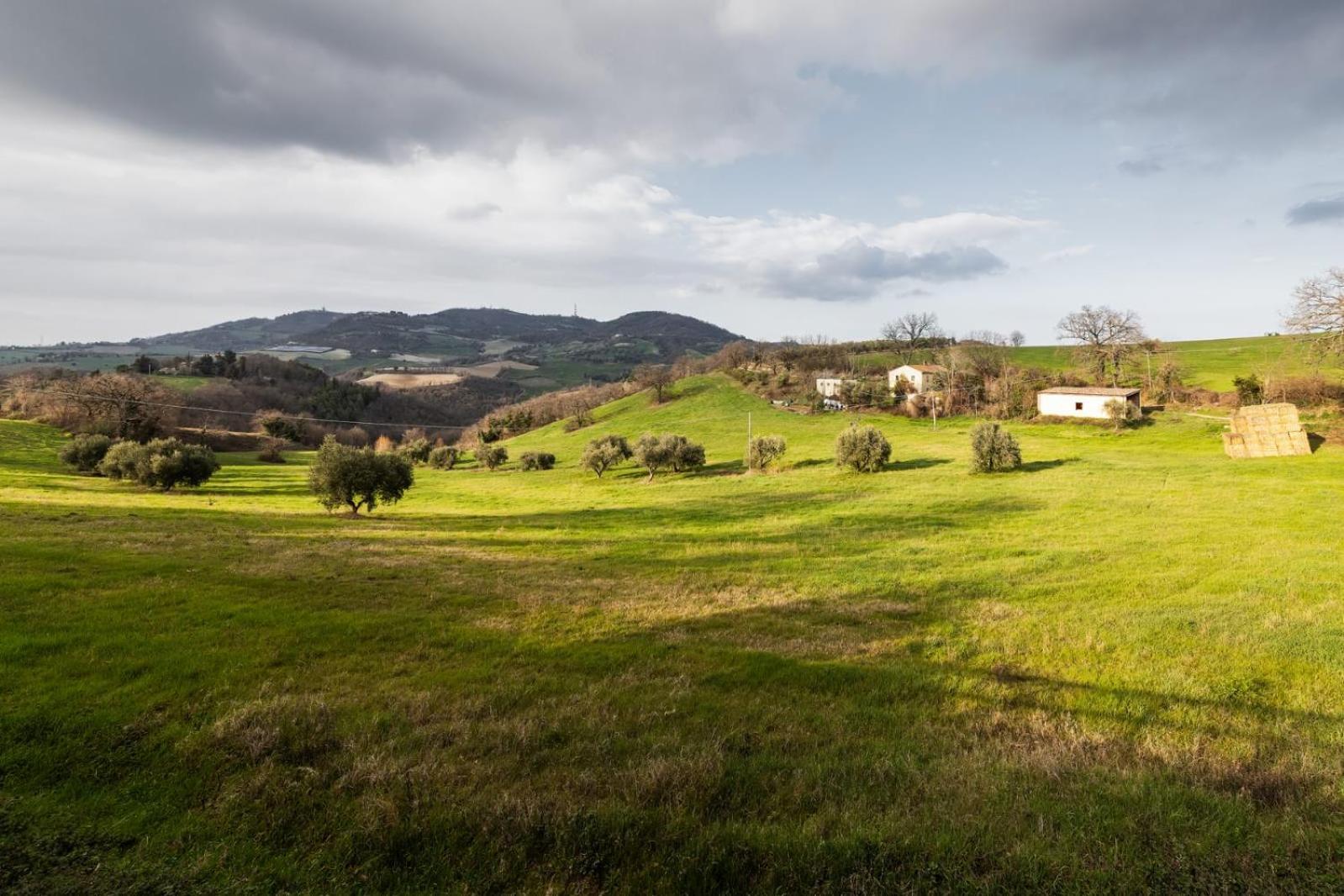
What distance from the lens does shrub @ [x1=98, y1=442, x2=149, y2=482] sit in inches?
1754

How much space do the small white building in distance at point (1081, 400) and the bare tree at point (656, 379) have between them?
58624 millimetres

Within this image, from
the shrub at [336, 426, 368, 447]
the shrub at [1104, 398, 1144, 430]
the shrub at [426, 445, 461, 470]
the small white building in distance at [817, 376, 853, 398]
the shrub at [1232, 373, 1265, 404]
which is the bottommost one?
the shrub at [426, 445, 461, 470]

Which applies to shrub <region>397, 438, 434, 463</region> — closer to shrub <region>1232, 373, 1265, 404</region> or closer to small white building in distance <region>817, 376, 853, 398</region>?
small white building in distance <region>817, 376, 853, 398</region>

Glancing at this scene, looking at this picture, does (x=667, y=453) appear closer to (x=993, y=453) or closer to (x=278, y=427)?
(x=993, y=453)

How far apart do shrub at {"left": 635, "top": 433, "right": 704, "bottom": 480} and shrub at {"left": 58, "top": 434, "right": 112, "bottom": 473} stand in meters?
50.1

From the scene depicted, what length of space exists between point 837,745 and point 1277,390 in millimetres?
74547

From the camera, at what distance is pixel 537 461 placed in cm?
6994

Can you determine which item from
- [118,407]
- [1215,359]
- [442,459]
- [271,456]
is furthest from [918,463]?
[118,407]

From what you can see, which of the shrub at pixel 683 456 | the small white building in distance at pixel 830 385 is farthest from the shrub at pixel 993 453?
the small white building in distance at pixel 830 385

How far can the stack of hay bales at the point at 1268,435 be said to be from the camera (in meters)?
40.4

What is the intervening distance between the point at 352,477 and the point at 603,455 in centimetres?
2699

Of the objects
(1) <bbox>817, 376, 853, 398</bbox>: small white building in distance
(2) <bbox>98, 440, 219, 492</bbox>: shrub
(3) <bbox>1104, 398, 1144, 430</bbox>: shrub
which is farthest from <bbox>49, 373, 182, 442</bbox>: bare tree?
(3) <bbox>1104, 398, 1144, 430</bbox>: shrub

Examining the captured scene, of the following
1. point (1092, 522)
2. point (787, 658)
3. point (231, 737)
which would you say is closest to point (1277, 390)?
point (1092, 522)

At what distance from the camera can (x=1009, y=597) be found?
15.0 metres
